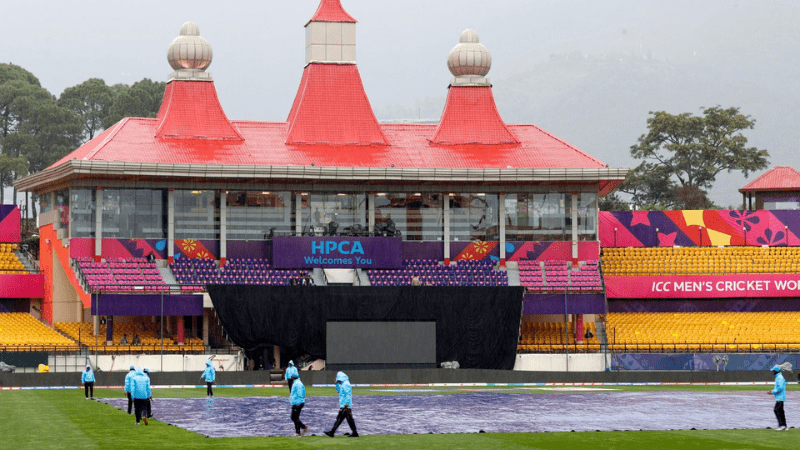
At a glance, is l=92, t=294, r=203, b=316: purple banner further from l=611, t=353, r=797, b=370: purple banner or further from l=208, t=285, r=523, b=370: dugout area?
l=611, t=353, r=797, b=370: purple banner

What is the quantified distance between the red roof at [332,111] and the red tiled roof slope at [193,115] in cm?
408

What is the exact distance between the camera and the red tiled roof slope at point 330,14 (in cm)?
7200

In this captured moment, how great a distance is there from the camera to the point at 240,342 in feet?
198

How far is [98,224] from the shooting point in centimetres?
6475

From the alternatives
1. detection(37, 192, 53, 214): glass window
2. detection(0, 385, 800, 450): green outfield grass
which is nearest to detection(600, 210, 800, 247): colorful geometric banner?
detection(37, 192, 53, 214): glass window

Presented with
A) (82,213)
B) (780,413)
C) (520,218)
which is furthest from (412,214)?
(780,413)

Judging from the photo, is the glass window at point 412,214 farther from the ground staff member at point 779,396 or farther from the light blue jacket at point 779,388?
the light blue jacket at point 779,388

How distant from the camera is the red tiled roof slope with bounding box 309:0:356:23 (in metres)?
→ 72.0

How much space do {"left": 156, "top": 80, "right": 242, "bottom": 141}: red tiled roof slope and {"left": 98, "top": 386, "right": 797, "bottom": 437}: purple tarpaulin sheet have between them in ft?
92.0

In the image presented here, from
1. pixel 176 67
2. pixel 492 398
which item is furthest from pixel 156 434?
pixel 176 67

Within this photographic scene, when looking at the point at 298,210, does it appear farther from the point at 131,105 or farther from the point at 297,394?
the point at 131,105

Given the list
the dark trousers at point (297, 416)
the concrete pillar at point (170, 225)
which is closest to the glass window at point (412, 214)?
the concrete pillar at point (170, 225)

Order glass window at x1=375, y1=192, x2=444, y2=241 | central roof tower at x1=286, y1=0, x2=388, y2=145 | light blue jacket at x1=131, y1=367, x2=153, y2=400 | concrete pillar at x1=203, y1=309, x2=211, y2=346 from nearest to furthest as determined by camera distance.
→ light blue jacket at x1=131, y1=367, x2=153, y2=400, concrete pillar at x1=203, y1=309, x2=211, y2=346, glass window at x1=375, y1=192, x2=444, y2=241, central roof tower at x1=286, y1=0, x2=388, y2=145

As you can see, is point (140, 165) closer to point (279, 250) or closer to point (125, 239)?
point (125, 239)
